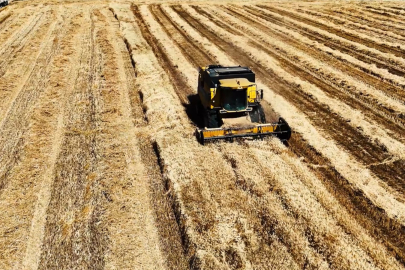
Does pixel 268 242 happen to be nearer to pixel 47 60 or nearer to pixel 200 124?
pixel 200 124

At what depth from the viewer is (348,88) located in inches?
637

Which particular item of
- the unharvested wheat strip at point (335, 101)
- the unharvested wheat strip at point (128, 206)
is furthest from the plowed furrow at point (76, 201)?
the unharvested wheat strip at point (335, 101)

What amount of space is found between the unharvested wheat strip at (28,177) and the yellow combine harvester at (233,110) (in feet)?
17.7

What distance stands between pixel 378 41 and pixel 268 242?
2104 centimetres

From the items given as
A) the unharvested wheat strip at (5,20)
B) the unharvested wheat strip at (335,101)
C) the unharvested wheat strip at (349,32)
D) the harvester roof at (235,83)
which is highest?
the harvester roof at (235,83)

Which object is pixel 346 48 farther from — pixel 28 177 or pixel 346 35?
pixel 28 177

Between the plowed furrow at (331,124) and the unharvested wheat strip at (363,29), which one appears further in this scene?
the unharvested wheat strip at (363,29)

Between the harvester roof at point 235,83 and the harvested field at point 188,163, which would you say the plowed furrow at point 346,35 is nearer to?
the harvested field at point 188,163

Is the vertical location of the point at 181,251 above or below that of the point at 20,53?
below

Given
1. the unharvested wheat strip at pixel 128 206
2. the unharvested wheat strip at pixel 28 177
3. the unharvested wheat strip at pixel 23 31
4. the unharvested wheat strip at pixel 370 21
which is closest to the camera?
the unharvested wheat strip at pixel 128 206

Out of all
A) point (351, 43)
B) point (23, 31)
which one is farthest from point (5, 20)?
point (351, 43)

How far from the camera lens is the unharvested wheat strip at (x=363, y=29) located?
78.9ft

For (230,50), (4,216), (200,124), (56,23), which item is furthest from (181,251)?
(56,23)

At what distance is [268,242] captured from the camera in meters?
7.76
